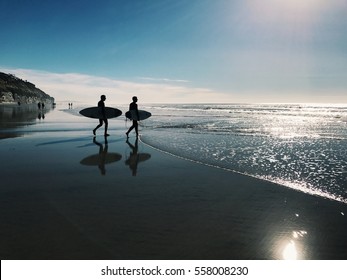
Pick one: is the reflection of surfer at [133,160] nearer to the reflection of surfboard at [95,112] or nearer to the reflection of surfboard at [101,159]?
the reflection of surfboard at [101,159]

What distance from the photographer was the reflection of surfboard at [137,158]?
10.7 metres

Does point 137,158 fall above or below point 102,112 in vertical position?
below

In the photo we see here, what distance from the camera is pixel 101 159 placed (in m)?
11.0

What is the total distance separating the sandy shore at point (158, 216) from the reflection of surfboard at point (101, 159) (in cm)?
84

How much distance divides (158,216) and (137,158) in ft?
19.5

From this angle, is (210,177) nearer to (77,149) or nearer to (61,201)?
(61,201)

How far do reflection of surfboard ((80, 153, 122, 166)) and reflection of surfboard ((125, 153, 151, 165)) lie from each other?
50cm

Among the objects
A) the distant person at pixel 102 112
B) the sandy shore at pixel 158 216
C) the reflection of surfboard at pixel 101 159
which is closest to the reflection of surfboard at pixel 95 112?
the distant person at pixel 102 112

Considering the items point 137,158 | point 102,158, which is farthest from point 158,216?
point 102,158

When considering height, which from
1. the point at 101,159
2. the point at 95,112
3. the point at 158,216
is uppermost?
the point at 95,112

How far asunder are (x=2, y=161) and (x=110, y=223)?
22.7 ft

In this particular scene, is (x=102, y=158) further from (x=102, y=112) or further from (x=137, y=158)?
(x=102, y=112)

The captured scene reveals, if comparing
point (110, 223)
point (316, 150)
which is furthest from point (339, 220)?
point (316, 150)
